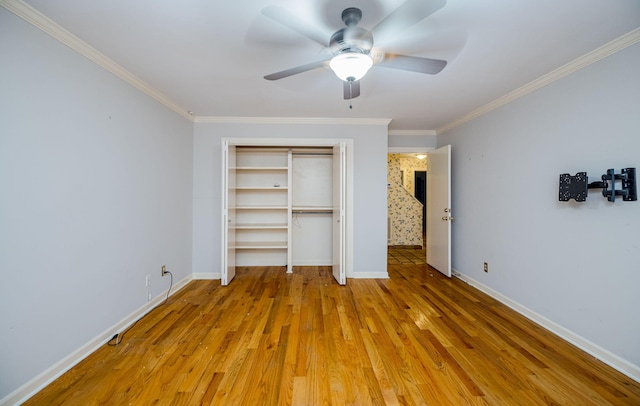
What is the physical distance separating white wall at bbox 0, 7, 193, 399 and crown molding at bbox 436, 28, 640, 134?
12.8ft

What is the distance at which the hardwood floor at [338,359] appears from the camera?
61.7 inches

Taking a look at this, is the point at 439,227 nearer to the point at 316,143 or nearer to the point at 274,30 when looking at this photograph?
the point at 316,143

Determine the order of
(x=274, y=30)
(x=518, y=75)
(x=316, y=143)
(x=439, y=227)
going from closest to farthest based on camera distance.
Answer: (x=274, y=30) → (x=518, y=75) → (x=316, y=143) → (x=439, y=227)

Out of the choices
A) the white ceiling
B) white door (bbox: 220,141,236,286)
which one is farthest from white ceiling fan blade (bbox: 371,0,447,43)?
white door (bbox: 220,141,236,286)

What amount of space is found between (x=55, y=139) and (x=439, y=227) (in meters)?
4.44

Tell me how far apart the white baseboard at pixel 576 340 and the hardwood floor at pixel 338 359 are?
0.06 meters

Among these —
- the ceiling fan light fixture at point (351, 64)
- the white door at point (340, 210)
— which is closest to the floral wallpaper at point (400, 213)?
the white door at point (340, 210)

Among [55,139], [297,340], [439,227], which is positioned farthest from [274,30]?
[439,227]

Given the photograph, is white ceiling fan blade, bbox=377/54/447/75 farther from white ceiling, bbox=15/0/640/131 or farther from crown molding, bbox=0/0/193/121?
crown molding, bbox=0/0/193/121

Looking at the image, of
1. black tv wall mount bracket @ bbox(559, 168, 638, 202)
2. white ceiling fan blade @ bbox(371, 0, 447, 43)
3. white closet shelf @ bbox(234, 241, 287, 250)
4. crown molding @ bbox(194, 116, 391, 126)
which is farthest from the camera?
white closet shelf @ bbox(234, 241, 287, 250)

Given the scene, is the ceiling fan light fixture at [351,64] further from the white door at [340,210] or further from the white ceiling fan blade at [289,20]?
the white door at [340,210]

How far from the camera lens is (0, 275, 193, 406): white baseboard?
1.49 metres

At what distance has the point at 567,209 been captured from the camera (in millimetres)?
2213

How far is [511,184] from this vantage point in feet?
9.22
